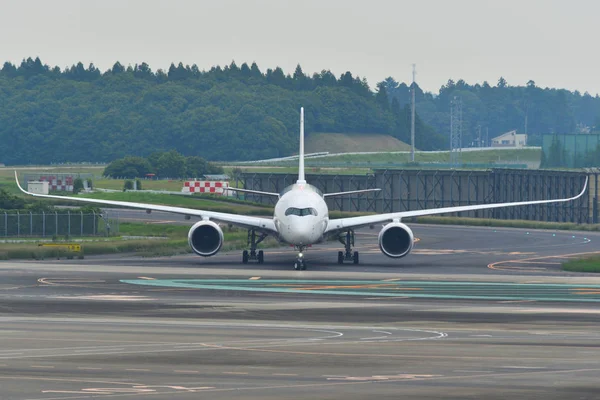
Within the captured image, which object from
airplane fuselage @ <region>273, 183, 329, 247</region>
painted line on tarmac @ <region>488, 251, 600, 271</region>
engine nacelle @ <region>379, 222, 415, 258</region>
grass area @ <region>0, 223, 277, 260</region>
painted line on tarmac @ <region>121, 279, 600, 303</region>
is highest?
airplane fuselage @ <region>273, 183, 329, 247</region>

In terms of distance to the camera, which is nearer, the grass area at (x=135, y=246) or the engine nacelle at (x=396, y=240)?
the engine nacelle at (x=396, y=240)

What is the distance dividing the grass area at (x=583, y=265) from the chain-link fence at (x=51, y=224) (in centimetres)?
3330

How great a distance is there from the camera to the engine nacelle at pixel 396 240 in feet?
211

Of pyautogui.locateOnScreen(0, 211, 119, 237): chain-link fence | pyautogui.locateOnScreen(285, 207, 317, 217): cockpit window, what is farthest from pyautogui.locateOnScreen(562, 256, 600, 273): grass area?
pyautogui.locateOnScreen(0, 211, 119, 237): chain-link fence

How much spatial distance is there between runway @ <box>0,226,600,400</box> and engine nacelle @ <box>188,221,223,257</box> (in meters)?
0.86

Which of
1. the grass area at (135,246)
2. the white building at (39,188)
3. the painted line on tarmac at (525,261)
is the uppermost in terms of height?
the white building at (39,188)

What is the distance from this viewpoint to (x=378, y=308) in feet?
144

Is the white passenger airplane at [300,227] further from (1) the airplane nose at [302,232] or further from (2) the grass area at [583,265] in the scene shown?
(2) the grass area at [583,265]

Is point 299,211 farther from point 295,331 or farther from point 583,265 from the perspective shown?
point 295,331

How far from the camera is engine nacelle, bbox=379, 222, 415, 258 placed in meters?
64.3

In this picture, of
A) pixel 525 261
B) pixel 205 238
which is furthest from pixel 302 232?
pixel 525 261

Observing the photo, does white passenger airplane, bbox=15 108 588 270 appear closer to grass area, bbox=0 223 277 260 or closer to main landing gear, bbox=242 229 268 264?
main landing gear, bbox=242 229 268 264

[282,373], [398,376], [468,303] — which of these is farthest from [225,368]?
[468,303]

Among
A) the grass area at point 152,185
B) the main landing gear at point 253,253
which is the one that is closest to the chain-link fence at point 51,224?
the main landing gear at point 253,253
